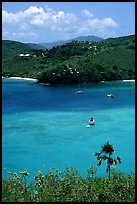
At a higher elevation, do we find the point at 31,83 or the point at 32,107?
the point at 31,83

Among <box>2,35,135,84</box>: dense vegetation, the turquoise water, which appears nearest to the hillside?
<box>2,35,135,84</box>: dense vegetation

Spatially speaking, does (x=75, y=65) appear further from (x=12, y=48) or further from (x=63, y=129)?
(x=12, y=48)

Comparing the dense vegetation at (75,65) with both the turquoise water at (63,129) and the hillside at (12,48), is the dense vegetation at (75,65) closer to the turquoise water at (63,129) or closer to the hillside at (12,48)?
the turquoise water at (63,129)

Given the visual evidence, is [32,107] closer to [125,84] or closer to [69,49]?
[125,84]

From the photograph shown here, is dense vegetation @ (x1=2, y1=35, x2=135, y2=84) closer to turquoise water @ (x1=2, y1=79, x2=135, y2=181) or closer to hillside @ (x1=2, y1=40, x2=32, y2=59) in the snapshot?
turquoise water @ (x1=2, y1=79, x2=135, y2=181)

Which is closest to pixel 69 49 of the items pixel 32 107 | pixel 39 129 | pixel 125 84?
pixel 125 84

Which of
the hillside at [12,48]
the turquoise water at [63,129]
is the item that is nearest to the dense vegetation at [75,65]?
the turquoise water at [63,129]
